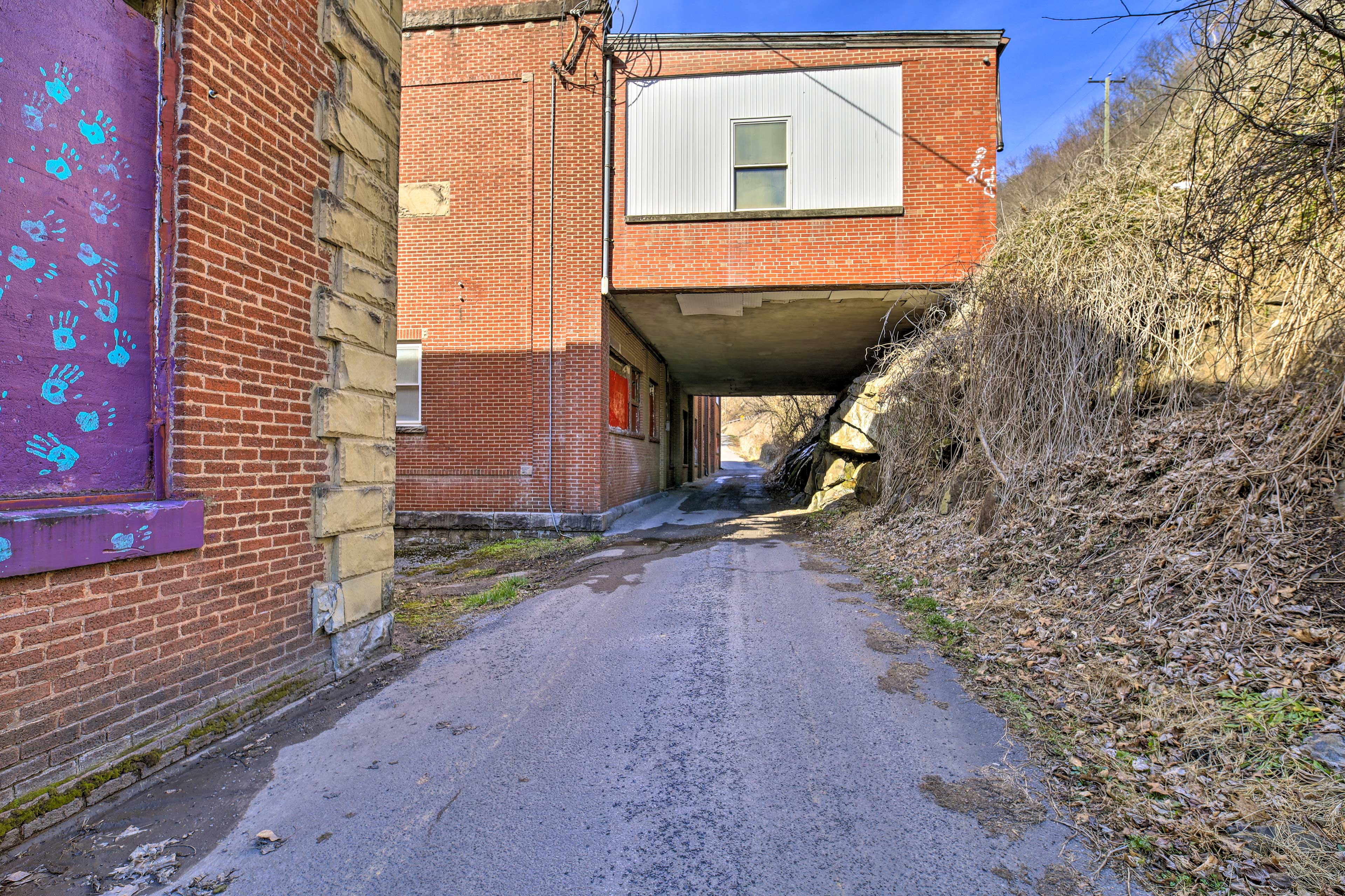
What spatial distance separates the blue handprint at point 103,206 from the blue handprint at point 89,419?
829mm

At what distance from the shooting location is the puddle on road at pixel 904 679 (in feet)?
12.4

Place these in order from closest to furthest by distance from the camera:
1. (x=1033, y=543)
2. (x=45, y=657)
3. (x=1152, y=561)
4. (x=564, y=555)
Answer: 1. (x=45, y=657)
2. (x=1152, y=561)
3. (x=1033, y=543)
4. (x=564, y=555)

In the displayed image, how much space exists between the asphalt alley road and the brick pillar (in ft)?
2.29

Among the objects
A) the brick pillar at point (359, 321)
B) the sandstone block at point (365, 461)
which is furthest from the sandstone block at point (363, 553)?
the sandstone block at point (365, 461)

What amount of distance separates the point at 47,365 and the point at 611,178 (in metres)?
9.23

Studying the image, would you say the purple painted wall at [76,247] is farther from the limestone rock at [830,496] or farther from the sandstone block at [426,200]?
the limestone rock at [830,496]

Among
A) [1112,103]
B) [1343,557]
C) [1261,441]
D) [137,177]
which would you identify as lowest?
[1343,557]

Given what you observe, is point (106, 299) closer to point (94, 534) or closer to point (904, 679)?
point (94, 534)

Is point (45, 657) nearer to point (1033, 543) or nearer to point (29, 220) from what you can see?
point (29, 220)

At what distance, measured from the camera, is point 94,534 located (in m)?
2.63

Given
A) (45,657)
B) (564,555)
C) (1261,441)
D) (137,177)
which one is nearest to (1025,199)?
(1261,441)

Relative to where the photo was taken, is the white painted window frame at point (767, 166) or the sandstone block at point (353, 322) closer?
the sandstone block at point (353, 322)

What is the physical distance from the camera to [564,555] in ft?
28.8

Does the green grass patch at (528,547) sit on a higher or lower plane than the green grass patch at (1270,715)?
lower
